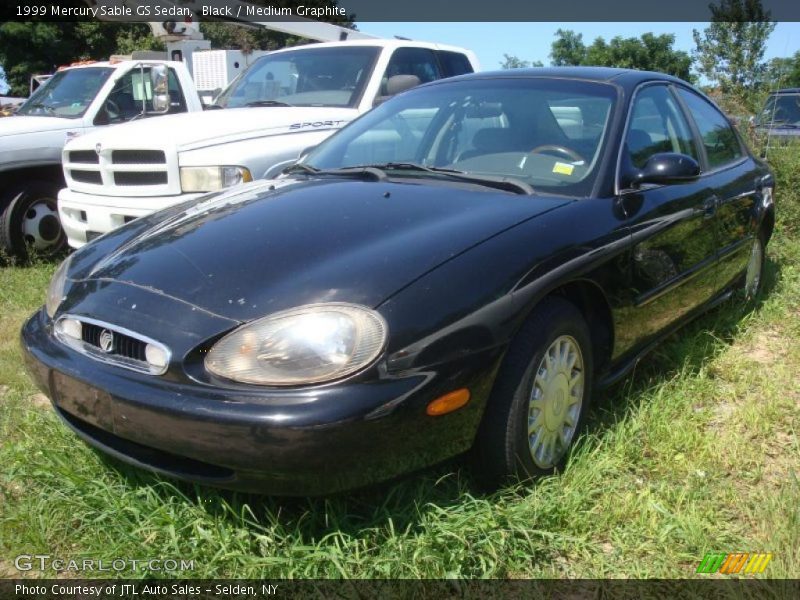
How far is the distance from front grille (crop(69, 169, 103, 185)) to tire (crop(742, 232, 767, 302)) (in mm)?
4452

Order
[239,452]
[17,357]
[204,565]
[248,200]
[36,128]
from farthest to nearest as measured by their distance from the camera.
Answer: [36,128]
[17,357]
[248,200]
[204,565]
[239,452]

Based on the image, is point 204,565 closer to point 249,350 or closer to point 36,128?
point 249,350

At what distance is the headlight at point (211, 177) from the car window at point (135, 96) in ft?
7.43

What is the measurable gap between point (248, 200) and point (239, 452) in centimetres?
134

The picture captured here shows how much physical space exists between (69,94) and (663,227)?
5.87 m

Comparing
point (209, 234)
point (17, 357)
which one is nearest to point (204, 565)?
point (209, 234)

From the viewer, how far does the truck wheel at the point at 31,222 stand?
608 cm

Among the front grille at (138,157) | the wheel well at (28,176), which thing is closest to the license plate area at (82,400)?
the front grille at (138,157)

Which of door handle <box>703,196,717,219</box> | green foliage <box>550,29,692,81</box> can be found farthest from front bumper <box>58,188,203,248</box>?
green foliage <box>550,29,692,81</box>

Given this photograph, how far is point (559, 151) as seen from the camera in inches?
123

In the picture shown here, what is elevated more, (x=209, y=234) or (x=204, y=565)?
(x=209, y=234)

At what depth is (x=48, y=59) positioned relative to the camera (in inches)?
1260

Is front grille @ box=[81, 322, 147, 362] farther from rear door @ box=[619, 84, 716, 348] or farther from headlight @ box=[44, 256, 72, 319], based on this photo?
rear door @ box=[619, 84, 716, 348]

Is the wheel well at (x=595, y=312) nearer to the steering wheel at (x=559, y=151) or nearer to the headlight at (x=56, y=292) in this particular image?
the steering wheel at (x=559, y=151)
